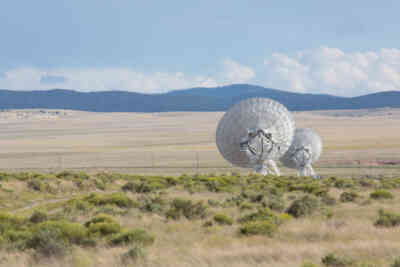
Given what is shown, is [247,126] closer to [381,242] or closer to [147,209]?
[147,209]

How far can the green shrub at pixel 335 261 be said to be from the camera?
10055 mm

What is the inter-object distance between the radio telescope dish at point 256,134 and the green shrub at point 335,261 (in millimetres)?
39412

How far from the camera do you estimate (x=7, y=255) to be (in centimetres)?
1153

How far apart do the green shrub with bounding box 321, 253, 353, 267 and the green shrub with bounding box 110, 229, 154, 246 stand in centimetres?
459

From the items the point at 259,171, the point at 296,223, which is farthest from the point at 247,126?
the point at 296,223

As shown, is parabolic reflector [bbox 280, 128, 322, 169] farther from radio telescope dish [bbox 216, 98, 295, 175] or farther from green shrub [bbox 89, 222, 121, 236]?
green shrub [bbox 89, 222, 121, 236]

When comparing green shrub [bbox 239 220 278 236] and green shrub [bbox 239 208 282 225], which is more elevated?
green shrub [bbox 239 220 278 236]

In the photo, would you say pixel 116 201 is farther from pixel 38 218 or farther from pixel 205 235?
pixel 205 235

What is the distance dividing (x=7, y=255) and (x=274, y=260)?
578 centimetres

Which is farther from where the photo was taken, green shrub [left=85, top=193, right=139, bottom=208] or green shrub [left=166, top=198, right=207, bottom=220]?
green shrub [left=85, top=193, right=139, bottom=208]

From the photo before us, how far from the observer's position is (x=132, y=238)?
→ 1303 cm

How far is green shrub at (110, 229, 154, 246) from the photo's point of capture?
1290 centimetres

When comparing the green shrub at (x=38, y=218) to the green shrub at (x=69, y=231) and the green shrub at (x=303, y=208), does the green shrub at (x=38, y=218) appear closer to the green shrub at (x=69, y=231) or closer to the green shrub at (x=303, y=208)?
the green shrub at (x=69, y=231)

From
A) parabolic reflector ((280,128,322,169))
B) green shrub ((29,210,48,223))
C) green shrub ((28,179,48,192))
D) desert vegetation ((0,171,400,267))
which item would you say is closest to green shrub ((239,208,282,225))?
desert vegetation ((0,171,400,267))
